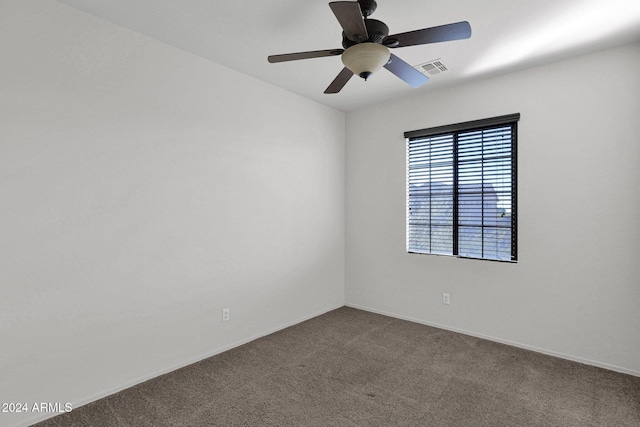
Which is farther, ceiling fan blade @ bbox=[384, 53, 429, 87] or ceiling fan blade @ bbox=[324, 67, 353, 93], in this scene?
ceiling fan blade @ bbox=[324, 67, 353, 93]

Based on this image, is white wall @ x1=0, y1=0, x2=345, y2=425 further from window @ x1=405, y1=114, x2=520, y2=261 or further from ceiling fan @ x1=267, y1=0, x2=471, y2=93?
window @ x1=405, y1=114, x2=520, y2=261

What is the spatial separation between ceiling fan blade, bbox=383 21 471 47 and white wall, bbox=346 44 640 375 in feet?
6.02

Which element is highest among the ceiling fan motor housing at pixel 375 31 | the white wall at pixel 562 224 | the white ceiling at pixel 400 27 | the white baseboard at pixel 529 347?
the white ceiling at pixel 400 27

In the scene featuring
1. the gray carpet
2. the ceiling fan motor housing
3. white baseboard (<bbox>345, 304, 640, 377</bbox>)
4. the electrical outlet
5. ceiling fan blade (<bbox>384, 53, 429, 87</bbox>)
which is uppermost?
the ceiling fan motor housing

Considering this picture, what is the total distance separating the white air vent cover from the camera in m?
3.10

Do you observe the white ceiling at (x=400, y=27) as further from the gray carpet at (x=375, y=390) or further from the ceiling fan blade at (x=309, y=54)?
the gray carpet at (x=375, y=390)

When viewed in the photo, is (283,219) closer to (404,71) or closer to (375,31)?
(404,71)

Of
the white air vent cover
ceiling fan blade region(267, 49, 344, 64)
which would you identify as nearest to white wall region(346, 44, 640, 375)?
the white air vent cover

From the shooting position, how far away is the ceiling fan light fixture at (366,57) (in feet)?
6.34

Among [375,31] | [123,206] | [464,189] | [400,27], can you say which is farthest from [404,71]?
[123,206]

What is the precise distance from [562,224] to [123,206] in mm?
3794

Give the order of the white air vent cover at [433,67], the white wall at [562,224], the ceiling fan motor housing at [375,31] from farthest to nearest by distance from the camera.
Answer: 1. the white air vent cover at [433,67]
2. the white wall at [562,224]
3. the ceiling fan motor housing at [375,31]

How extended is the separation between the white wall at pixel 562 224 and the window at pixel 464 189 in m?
0.12

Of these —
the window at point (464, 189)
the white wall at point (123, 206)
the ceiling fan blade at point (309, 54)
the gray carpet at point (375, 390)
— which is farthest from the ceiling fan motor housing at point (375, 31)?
the gray carpet at point (375, 390)
